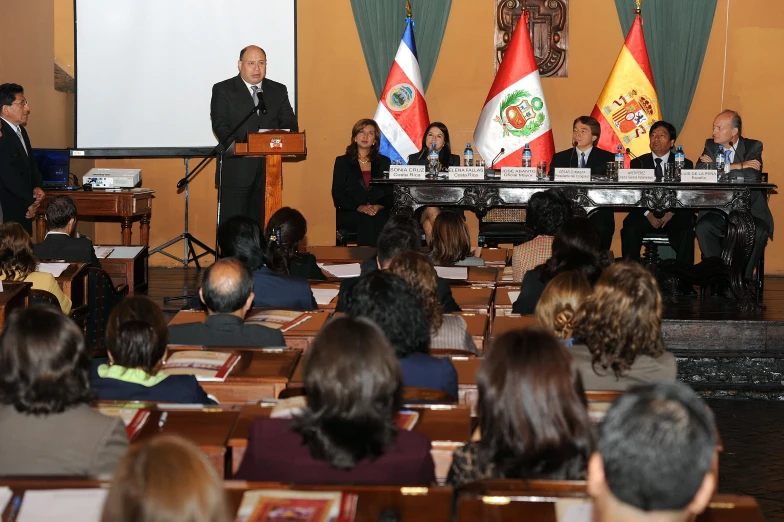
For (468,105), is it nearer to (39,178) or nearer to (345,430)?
(39,178)

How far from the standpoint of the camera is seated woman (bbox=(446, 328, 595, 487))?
1816 millimetres

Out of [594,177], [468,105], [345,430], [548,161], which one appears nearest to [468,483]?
[345,430]

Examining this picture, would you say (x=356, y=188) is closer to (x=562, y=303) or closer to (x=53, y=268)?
(x=53, y=268)

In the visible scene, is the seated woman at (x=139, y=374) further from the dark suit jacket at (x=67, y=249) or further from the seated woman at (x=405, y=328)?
the dark suit jacket at (x=67, y=249)

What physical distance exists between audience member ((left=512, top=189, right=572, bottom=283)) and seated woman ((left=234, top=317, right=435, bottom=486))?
287 cm

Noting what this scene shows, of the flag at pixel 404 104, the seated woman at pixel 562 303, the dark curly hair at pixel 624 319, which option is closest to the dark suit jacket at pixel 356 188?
the flag at pixel 404 104

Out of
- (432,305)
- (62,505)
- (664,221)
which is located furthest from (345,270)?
(62,505)

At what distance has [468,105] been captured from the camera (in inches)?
322

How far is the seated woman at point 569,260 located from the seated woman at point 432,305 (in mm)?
711

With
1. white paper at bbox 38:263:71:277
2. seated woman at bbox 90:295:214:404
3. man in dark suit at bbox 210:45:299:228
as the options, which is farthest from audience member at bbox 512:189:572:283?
seated woman at bbox 90:295:214:404

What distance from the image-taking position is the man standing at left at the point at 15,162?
20.2ft

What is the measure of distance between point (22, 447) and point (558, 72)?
6.70m

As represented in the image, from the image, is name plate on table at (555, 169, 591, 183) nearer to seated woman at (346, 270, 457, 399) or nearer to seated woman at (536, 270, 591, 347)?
seated woman at (536, 270, 591, 347)

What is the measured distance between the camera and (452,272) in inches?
180
